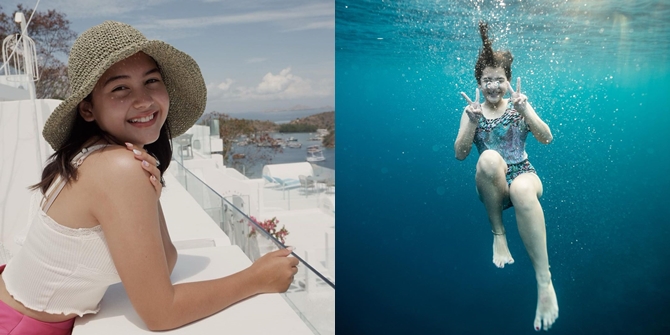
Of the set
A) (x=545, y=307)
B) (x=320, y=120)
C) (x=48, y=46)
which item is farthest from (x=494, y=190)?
(x=320, y=120)

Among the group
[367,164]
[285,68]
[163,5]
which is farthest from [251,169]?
[367,164]

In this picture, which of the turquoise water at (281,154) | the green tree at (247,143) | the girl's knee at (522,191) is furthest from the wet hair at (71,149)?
the turquoise water at (281,154)

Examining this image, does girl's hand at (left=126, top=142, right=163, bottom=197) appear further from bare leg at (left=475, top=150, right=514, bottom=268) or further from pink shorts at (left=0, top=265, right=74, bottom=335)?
bare leg at (left=475, top=150, right=514, bottom=268)

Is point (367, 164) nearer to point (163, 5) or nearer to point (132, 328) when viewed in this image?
point (132, 328)

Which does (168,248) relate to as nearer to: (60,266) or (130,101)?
(60,266)

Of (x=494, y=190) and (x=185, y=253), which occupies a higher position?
(x=185, y=253)
